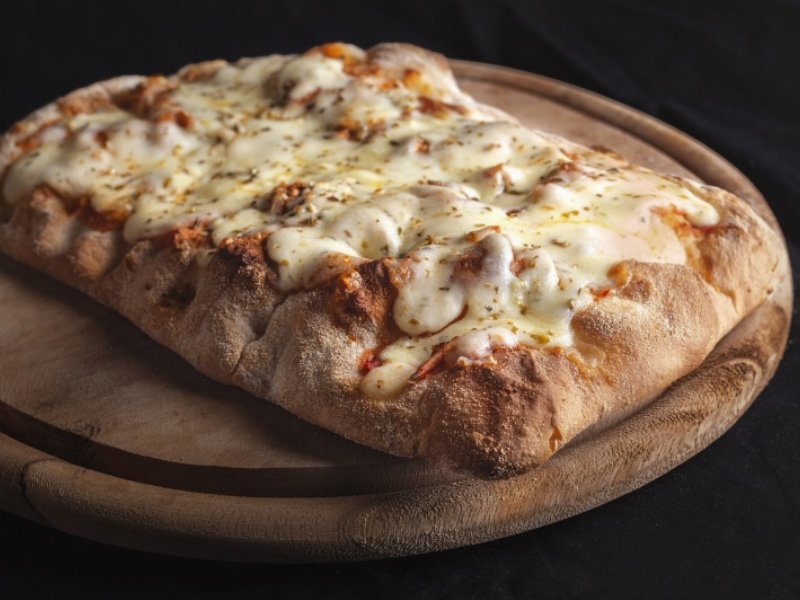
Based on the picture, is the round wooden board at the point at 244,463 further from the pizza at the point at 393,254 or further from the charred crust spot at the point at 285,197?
the charred crust spot at the point at 285,197

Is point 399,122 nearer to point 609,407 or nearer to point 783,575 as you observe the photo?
point 609,407

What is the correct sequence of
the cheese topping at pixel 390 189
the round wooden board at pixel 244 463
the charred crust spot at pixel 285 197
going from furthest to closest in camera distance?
the charred crust spot at pixel 285 197 → the cheese topping at pixel 390 189 → the round wooden board at pixel 244 463

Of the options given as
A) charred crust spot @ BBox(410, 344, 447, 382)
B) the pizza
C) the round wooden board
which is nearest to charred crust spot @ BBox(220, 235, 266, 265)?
the pizza

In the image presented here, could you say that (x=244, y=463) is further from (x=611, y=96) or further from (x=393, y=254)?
(x=611, y=96)

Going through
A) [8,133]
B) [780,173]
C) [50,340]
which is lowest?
[780,173]

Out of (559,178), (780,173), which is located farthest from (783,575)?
(780,173)

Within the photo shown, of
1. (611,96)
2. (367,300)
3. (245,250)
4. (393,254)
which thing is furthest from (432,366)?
(611,96)

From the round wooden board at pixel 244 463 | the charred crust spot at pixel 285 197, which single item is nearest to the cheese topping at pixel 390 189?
the charred crust spot at pixel 285 197
